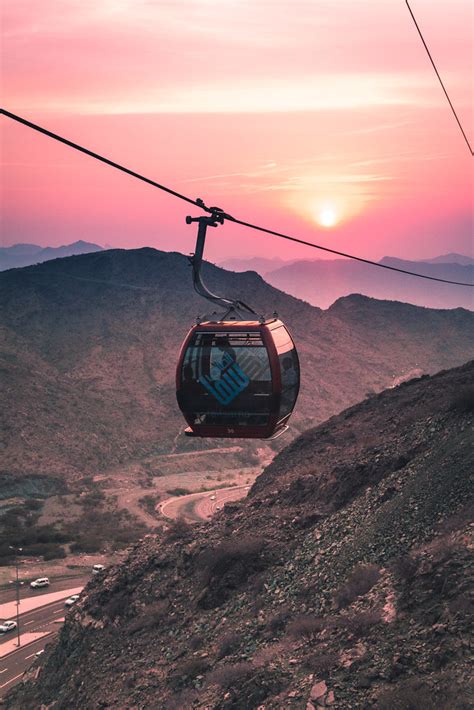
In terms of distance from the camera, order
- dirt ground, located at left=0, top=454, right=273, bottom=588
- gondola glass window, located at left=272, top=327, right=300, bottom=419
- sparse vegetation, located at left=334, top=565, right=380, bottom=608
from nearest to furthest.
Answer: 1. gondola glass window, located at left=272, top=327, right=300, bottom=419
2. sparse vegetation, located at left=334, top=565, right=380, bottom=608
3. dirt ground, located at left=0, top=454, right=273, bottom=588

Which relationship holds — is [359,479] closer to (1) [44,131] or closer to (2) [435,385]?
(2) [435,385]

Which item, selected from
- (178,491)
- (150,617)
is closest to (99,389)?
(178,491)

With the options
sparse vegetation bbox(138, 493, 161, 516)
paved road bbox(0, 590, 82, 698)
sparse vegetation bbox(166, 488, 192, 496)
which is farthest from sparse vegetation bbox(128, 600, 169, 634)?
sparse vegetation bbox(166, 488, 192, 496)

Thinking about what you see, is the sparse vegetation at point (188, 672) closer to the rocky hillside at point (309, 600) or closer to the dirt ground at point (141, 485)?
the rocky hillside at point (309, 600)

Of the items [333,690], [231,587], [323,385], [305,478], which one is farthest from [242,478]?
[333,690]

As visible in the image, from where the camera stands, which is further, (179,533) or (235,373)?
(179,533)

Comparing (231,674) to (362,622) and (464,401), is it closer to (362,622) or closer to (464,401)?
(362,622)

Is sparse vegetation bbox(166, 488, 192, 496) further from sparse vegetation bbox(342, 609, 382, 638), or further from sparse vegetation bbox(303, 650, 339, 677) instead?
sparse vegetation bbox(303, 650, 339, 677)

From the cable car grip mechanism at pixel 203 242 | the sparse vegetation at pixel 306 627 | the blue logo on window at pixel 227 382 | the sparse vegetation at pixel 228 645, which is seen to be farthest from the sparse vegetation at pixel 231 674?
the cable car grip mechanism at pixel 203 242
